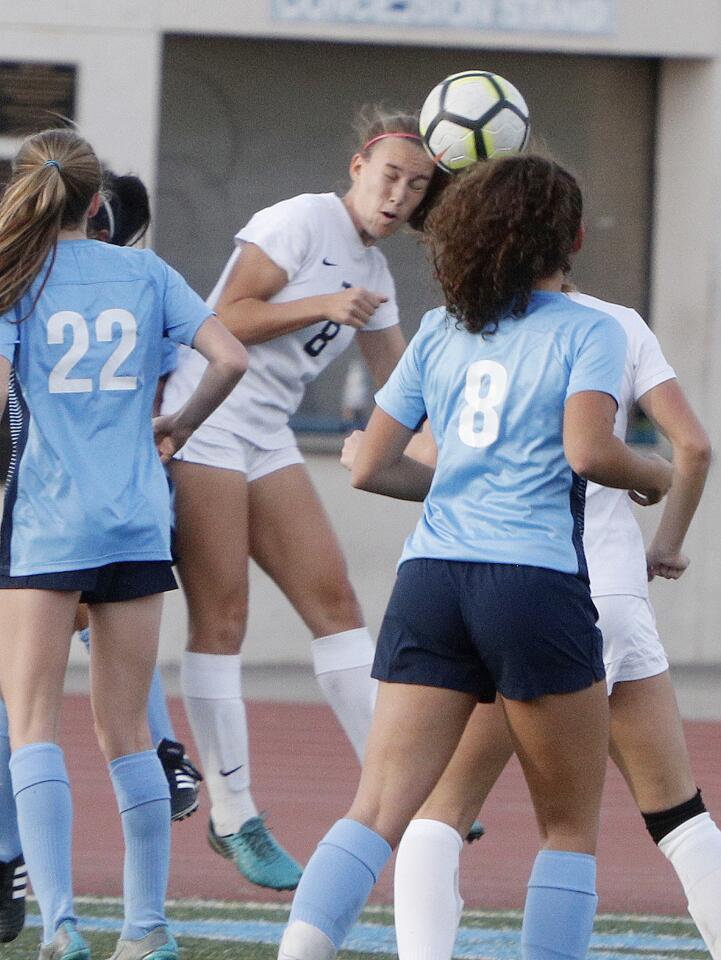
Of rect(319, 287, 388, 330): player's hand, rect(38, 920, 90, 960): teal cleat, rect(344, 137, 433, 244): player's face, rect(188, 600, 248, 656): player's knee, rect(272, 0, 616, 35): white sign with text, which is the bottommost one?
rect(38, 920, 90, 960): teal cleat

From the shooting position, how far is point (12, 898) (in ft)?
14.1

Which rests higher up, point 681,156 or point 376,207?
point 681,156

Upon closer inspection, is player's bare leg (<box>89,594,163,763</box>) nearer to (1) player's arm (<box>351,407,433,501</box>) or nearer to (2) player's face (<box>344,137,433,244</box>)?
(1) player's arm (<box>351,407,433,501</box>)

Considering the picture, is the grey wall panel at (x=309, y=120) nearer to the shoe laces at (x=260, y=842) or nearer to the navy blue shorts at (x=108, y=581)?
the shoe laces at (x=260, y=842)

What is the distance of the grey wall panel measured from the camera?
9.67 metres

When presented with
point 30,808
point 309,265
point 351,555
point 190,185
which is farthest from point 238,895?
point 190,185

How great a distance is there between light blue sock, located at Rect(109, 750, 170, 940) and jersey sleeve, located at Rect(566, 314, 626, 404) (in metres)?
1.36

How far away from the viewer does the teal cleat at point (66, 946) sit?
3654 mm

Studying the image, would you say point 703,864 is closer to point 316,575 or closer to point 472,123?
point 316,575

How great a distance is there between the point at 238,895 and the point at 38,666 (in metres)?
1.54

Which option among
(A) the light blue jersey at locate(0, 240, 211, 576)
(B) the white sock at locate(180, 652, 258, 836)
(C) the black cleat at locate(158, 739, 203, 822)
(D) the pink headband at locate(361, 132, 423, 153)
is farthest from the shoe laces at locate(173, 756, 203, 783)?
(D) the pink headband at locate(361, 132, 423, 153)

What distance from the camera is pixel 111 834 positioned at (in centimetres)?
579

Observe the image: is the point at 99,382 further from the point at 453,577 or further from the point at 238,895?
the point at 238,895

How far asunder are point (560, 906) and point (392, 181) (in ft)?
7.20
